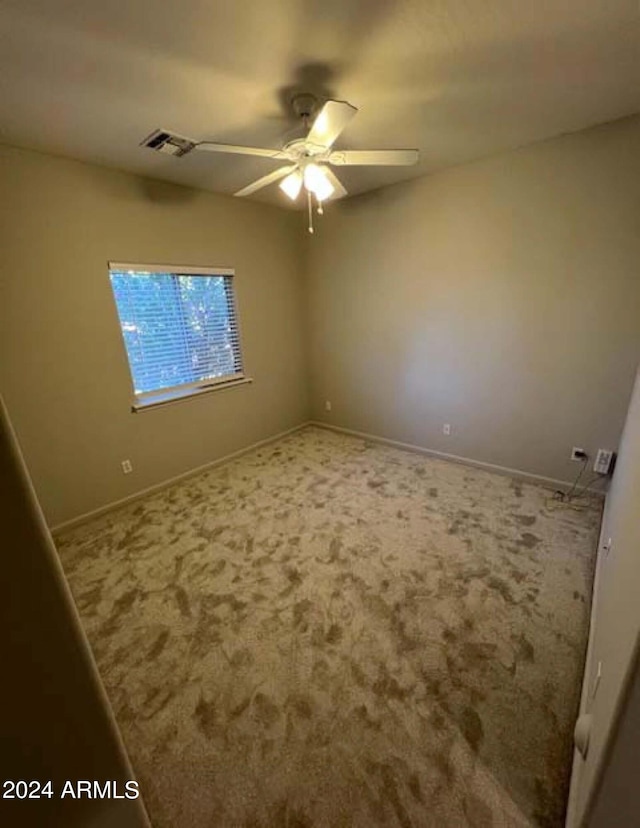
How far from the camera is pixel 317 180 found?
6.23 ft

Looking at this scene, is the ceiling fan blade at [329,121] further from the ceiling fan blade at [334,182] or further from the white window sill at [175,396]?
the white window sill at [175,396]

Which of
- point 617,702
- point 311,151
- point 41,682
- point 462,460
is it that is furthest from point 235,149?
point 462,460

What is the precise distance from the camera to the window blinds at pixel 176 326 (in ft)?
9.14

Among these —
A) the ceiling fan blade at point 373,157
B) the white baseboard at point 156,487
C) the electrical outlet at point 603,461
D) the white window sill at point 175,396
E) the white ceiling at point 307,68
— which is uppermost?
the white ceiling at point 307,68

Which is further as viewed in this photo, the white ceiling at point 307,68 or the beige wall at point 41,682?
the white ceiling at point 307,68

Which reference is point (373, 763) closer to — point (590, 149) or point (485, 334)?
point (485, 334)

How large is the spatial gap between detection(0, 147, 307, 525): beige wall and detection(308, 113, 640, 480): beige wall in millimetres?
1150

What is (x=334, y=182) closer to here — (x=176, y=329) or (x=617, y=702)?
(x=176, y=329)

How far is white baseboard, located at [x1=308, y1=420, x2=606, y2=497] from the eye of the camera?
2.79 meters

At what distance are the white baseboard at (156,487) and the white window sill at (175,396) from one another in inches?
26.8

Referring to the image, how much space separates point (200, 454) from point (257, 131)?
257cm

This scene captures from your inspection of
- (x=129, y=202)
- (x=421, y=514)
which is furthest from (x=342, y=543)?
(x=129, y=202)

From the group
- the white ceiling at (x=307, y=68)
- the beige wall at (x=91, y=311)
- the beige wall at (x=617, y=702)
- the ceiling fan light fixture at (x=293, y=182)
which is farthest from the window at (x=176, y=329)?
the beige wall at (x=617, y=702)

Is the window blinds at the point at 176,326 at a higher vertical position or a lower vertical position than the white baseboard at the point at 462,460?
higher
